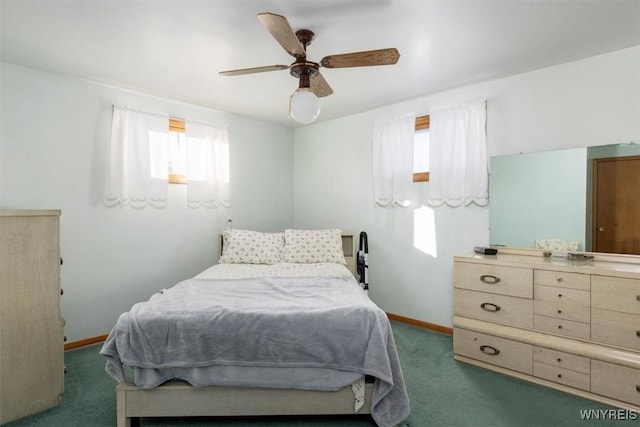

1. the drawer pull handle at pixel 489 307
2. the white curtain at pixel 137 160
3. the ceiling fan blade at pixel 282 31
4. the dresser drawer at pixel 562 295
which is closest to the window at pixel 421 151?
the drawer pull handle at pixel 489 307

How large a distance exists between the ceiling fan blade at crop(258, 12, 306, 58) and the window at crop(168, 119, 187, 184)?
209 centimetres

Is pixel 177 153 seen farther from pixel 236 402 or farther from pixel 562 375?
pixel 562 375

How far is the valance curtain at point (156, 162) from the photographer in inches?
115

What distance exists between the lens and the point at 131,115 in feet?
9.77

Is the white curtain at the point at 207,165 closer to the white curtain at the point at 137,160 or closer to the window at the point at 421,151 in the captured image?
the white curtain at the point at 137,160

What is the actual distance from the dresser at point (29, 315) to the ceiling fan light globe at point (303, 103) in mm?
1703

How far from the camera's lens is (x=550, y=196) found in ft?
8.33

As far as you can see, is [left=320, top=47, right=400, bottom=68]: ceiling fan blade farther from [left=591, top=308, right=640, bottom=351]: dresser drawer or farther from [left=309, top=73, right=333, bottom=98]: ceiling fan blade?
[left=591, top=308, right=640, bottom=351]: dresser drawer

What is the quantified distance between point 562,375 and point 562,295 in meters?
0.53

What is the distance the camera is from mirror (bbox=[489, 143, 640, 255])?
2.32 metres

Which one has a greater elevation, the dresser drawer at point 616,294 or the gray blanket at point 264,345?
Result: the dresser drawer at point 616,294

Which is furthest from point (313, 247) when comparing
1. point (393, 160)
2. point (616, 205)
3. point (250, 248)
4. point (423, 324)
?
point (616, 205)

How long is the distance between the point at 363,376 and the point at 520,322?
4.61 feet

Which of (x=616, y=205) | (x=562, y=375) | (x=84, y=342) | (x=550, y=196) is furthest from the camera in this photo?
(x=84, y=342)
